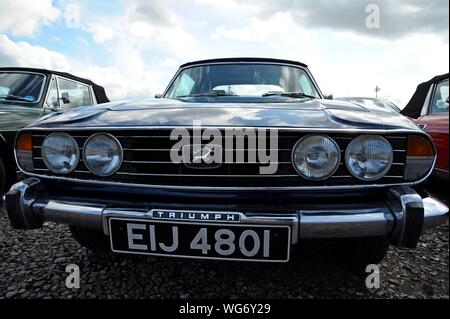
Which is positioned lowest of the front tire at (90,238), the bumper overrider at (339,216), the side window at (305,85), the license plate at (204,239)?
the front tire at (90,238)

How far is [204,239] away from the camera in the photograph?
1.46 meters

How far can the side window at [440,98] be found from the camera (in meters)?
3.91

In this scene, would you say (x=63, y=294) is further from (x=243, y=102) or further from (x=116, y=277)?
(x=243, y=102)

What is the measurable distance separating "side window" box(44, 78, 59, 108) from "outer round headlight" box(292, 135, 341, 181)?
3.92 m

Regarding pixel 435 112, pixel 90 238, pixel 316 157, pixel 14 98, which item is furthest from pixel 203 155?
pixel 14 98

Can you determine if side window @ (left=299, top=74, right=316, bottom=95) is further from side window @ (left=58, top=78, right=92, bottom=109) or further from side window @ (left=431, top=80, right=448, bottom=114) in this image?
side window @ (left=58, top=78, right=92, bottom=109)

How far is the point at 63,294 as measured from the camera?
1803 millimetres

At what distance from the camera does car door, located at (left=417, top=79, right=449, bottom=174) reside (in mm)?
3263

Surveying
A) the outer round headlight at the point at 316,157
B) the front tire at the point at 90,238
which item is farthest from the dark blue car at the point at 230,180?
the front tire at the point at 90,238

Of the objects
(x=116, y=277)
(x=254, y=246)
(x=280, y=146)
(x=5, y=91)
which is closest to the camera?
(x=254, y=246)

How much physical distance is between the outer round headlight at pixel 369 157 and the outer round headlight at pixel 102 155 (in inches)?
43.6

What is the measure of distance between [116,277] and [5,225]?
1.47 metres

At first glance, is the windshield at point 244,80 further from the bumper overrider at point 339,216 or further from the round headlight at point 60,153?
the bumper overrider at point 339,216
